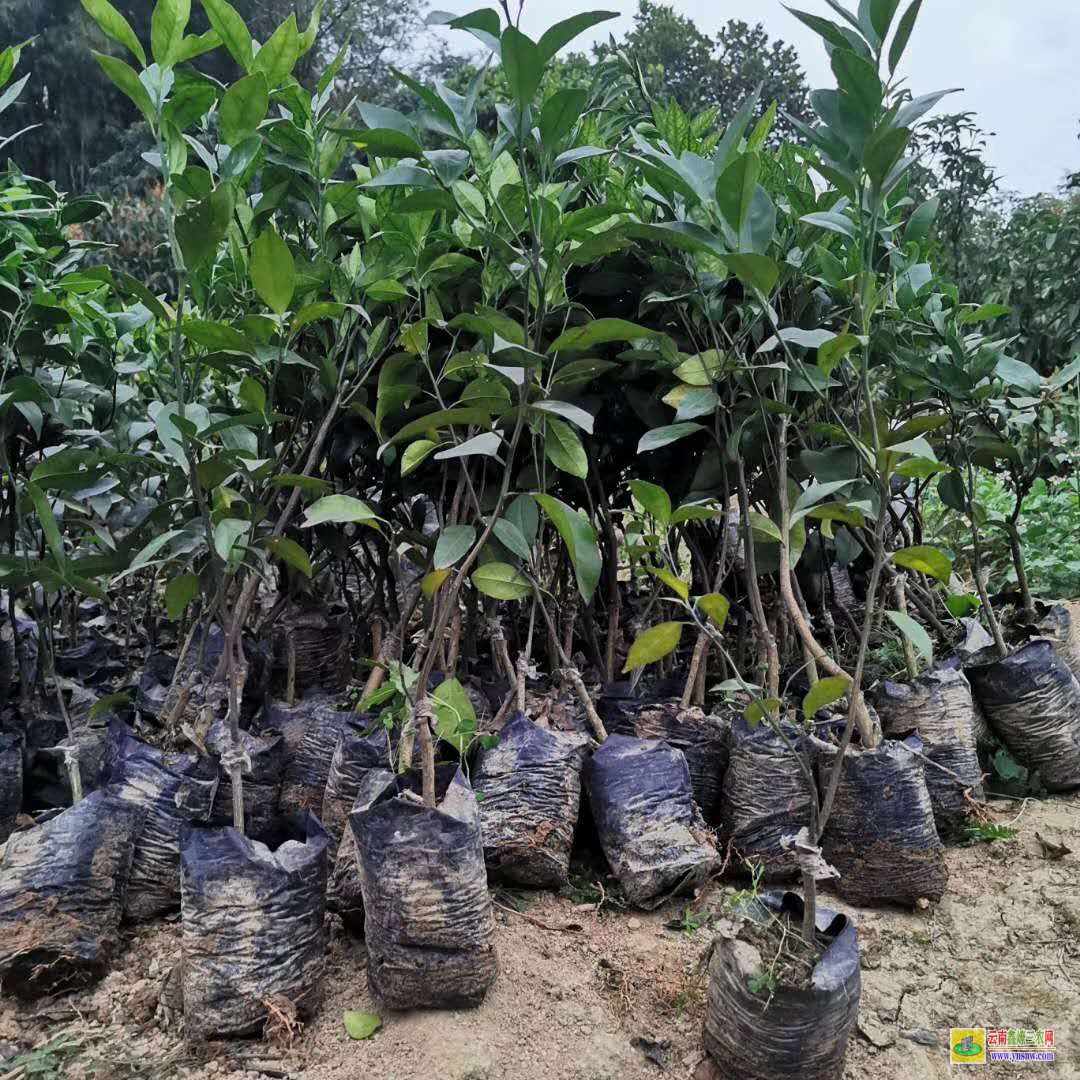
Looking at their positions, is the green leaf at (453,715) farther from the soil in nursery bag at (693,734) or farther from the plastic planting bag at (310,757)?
the soil in nursery bag at (693,734)

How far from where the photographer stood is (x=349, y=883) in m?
1.31

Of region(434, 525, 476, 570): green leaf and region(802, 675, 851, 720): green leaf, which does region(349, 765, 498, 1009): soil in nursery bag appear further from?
region(802, 675, 851, 720): green leaf

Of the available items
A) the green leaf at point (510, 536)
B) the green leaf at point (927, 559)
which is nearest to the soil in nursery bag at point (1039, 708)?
the green leaf at point (927, 559)

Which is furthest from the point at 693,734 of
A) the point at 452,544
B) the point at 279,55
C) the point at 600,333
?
the point at 279,55

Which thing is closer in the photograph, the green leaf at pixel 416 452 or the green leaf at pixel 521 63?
the green leaf at pixel 521 63

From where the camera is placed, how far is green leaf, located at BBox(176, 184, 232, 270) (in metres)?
0.99

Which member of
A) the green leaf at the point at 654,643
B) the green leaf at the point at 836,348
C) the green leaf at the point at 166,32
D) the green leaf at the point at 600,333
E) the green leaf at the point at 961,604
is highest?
the green leaf at the point at 166,32

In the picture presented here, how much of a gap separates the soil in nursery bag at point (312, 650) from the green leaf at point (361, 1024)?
2.50 ft

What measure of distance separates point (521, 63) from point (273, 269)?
0.39 metres

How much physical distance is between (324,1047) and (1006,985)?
0.95 m

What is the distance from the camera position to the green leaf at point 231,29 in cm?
118

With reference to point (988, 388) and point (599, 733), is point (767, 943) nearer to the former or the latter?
point (599, 733)

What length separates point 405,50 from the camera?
531 inches

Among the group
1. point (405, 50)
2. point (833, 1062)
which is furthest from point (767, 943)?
point (405, 50)
